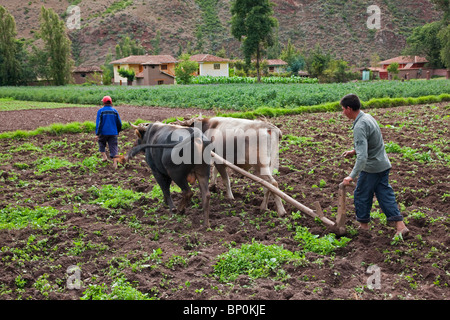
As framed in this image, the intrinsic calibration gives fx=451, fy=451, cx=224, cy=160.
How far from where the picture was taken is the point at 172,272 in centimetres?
549

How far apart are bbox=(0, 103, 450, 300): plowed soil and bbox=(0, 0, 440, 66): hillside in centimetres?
7291

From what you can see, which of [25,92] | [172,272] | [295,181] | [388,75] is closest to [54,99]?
[25,92]

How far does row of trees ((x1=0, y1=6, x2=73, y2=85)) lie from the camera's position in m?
56.6

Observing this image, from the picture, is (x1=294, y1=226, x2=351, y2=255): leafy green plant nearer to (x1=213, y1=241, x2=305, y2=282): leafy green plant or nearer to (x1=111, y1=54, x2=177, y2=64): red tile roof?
(x1=213, y1=241, x2=305, y2=282): leafy green plant

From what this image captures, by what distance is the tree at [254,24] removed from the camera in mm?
54906

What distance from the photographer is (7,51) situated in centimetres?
5634

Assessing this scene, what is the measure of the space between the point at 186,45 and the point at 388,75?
3894 cm

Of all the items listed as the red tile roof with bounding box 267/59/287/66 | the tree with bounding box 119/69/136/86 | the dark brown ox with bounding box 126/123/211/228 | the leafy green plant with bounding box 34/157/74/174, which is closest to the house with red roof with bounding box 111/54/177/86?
the tree with bounding box 119/69/136/86

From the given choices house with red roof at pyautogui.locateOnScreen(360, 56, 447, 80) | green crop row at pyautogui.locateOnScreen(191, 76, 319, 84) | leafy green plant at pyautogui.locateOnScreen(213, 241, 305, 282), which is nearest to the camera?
leafy green plant at pyautogui.locateOnScreen(213, 241, 305, 282)

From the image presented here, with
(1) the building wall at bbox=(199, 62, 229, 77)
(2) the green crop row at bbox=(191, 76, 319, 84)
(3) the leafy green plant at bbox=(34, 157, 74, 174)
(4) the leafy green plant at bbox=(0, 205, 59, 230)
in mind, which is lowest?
(4) the leafy green plant at bbox=(0, 205, 59, 230)

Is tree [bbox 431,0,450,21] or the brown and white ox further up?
tree [bbox 431,0,450,21]

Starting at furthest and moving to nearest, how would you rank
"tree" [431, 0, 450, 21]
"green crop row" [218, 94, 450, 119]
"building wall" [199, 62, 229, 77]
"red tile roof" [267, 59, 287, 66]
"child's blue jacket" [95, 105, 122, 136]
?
"red tile roof" [267, 59, 287, 66], "building wall" [199, 62, 229, 77], "tree" [431, 0, 450, 21], "green crop row" [218, 94, 450, 119], "child's blue jacket" [95, 105, 122, 136]

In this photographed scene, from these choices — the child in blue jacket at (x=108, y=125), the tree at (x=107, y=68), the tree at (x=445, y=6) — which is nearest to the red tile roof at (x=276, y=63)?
the tree at (x=445, y=6)
